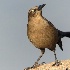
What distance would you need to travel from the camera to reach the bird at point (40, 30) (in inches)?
394

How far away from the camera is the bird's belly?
10.1 m

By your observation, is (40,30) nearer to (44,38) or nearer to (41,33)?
(41,33)

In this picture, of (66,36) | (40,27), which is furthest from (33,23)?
(66,36)

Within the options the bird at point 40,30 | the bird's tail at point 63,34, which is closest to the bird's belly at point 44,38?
the bird at point 40,30

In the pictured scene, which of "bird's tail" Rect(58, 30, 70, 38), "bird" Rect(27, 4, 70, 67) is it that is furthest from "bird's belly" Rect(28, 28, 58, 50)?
"bird's tail" Rect(58, 30, 70, 38)

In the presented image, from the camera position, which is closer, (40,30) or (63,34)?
(40,30)

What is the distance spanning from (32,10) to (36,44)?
1.09 m

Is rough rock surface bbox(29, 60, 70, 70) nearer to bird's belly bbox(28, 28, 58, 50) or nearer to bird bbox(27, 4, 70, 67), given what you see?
bird bbox(27, 4, 70, 67)

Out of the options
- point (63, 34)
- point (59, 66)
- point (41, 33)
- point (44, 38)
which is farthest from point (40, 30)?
point (63, 34)

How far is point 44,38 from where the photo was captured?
10148mm

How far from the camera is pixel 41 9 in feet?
33.2

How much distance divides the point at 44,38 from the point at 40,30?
0.32 metres

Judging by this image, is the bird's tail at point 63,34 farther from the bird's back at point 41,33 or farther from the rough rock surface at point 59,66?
the rough rock surface at point 59,66

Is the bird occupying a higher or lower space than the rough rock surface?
higher
